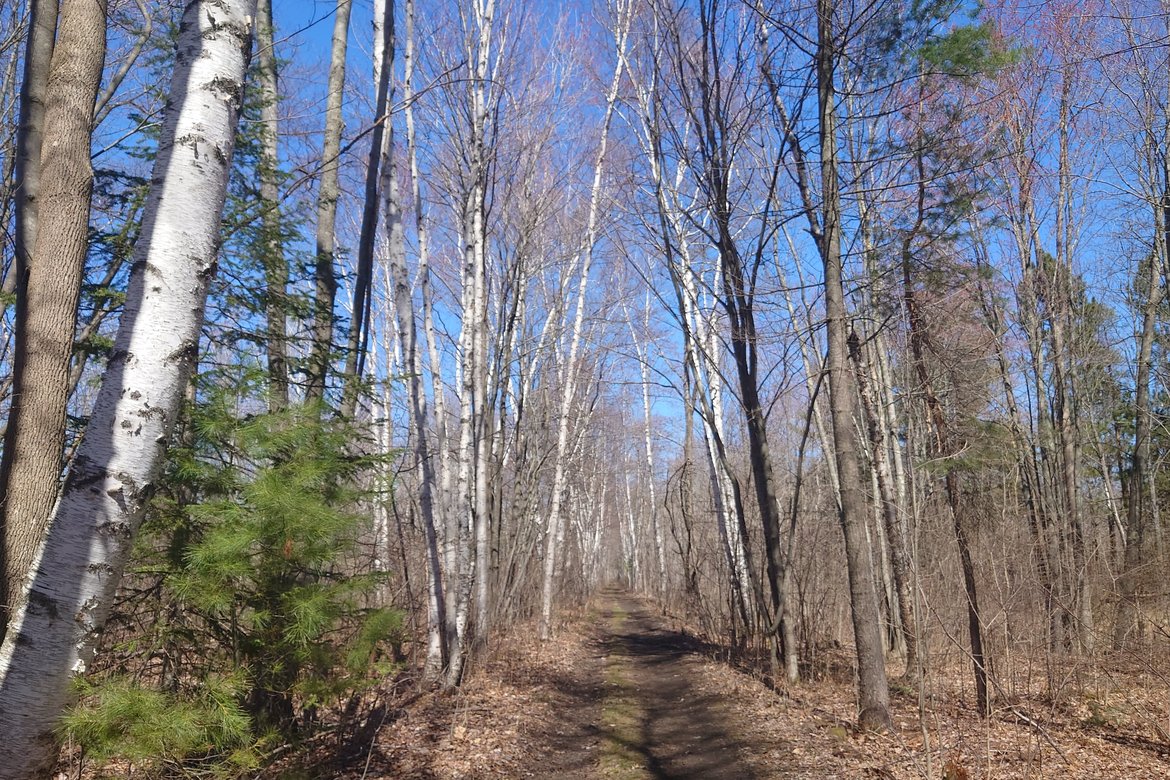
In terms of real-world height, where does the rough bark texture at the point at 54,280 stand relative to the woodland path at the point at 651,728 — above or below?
above

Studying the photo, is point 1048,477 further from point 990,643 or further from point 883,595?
point 990,643

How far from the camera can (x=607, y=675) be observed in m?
10.8

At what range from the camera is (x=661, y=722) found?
24.4 feet

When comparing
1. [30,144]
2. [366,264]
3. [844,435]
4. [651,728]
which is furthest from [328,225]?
[651,728]

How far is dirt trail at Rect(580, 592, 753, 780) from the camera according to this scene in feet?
18.8

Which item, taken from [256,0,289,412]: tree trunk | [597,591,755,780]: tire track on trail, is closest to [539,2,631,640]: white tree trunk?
[597,591,755,780]: tire track on trail

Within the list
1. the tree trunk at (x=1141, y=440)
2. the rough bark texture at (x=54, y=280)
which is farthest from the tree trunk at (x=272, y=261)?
the tree trunk at (x=1141, y=440)

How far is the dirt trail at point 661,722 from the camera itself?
5719 millimetres

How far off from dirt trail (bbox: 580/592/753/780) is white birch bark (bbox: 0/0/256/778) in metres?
4.50

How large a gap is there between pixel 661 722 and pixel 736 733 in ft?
3.96

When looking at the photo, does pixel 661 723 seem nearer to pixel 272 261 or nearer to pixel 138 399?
pixel 272 261

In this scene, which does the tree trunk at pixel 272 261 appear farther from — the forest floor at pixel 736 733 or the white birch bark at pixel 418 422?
the forest floor at pixel 736 733

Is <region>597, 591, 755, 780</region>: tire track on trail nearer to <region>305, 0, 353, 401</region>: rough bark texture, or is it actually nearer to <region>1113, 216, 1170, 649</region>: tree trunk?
<region>305, 0, 353, 401</region>: rough bark texture

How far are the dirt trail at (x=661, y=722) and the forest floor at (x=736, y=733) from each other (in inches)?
0.9
